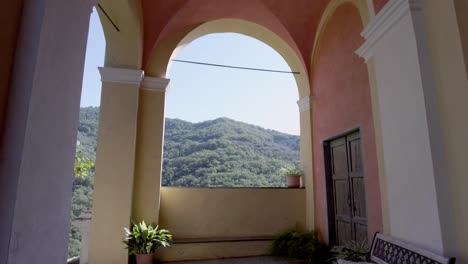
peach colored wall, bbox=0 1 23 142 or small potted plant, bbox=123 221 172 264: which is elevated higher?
peach colored wall, bbox=0 1 23 142

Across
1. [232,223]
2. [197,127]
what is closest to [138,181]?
[232,223]

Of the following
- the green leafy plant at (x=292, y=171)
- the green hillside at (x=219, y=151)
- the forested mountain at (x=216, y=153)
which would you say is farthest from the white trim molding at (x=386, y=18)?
the green hillside at (x=219, y=151)

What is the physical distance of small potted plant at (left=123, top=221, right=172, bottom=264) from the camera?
173 inches

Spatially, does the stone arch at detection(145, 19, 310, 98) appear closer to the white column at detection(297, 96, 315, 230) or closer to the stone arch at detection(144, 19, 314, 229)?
the stone arch at detection(144, 19, 314, 229)

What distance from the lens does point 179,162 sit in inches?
352

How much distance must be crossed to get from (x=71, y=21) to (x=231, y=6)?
4509 millimetres

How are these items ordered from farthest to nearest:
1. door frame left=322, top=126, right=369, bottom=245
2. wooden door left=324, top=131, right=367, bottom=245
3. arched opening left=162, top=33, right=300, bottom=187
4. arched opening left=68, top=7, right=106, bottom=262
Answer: arched opening left=162, top=33, right=300, bottom=187 → door frame left=322, top=126, right=369, bottom=245 → arched opening left=68, top=7, right=106, bottom=262 → wooden door left=324, top=131, right=367, bottom=245

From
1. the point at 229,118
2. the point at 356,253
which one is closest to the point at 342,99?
the point at 356,253

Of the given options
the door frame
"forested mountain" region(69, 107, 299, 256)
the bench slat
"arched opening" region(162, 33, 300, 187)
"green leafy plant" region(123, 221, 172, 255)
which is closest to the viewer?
the bench slat

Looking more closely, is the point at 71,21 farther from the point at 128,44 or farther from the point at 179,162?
the point at 179,162

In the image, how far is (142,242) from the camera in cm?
443

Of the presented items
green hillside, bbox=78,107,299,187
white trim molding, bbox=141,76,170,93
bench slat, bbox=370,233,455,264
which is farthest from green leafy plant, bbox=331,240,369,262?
white trim molding, bbox=141,76,170,93

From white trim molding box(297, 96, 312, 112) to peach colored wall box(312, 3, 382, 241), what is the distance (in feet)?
0.45

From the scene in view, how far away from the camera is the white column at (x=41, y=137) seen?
3.95 ft
